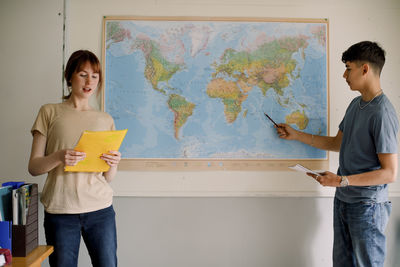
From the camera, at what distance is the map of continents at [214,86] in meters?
2.15

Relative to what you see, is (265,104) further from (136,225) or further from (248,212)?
(136,225)

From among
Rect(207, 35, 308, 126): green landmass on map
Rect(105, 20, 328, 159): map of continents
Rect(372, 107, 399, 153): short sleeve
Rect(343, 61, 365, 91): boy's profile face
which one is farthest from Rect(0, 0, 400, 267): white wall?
Rect(372, 107, 399, 153): short sleeve

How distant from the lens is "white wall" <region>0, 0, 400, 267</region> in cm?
214

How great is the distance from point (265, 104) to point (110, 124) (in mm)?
1096

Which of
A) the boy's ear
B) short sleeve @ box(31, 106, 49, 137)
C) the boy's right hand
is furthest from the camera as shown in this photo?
the boy's right hand

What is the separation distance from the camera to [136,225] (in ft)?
7.11

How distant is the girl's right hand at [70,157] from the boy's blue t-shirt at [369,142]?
150 cm

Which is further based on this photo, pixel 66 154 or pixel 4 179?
pixel 4 179

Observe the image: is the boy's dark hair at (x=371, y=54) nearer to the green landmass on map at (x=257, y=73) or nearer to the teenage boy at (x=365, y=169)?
the teenage boy at (x=365, y=169)

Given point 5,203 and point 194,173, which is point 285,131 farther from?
point 5,203

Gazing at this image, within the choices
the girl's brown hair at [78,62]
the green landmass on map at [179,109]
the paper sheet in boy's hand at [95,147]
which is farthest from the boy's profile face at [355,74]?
the girl's brown hair at [78,62]

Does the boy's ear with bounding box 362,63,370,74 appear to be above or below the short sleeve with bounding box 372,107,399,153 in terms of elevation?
above

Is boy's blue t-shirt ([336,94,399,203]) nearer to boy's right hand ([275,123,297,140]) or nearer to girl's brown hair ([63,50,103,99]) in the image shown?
boy's right hand ([275,123,297,140])

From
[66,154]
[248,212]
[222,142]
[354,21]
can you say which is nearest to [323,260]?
[248,212]
